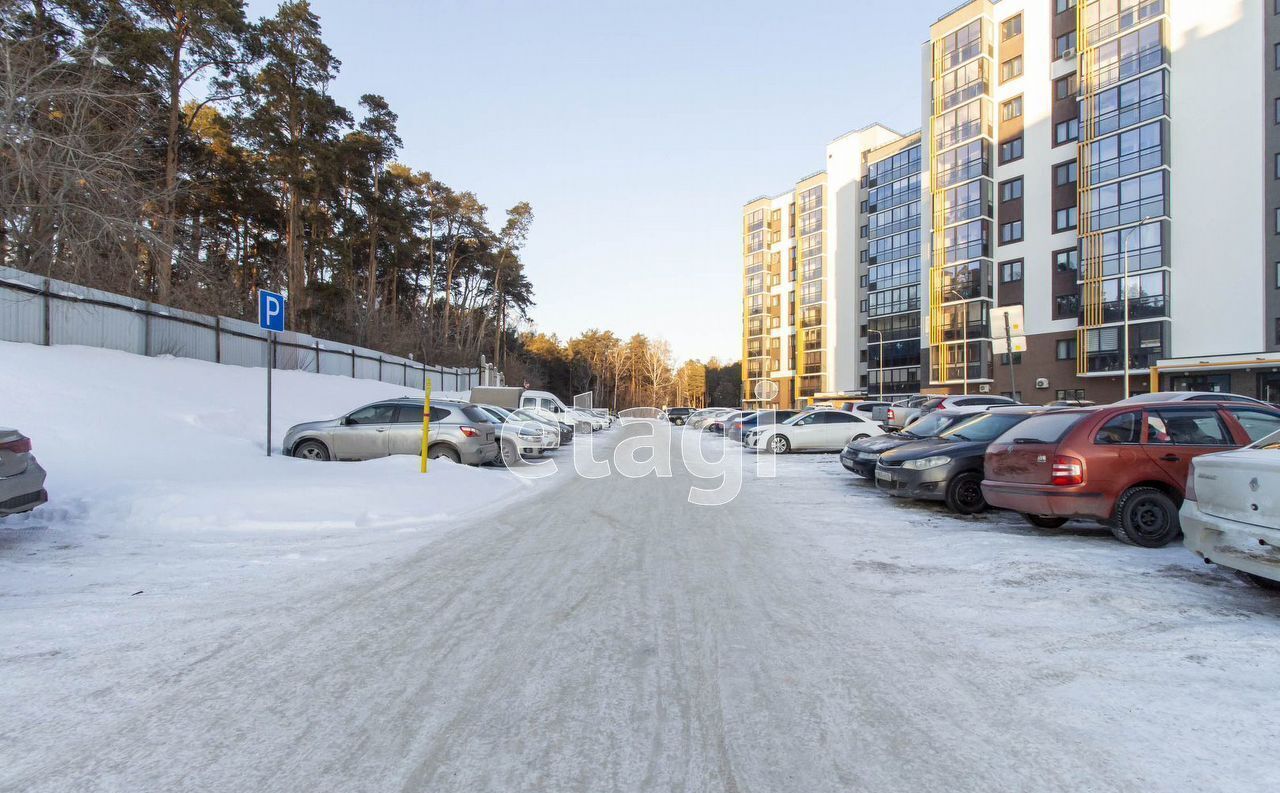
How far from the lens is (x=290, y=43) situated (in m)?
28.1

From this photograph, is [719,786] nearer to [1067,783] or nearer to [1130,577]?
[1067,783]

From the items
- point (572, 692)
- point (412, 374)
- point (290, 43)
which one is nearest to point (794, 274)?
point (412, 374)

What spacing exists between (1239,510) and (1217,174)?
42.4 m

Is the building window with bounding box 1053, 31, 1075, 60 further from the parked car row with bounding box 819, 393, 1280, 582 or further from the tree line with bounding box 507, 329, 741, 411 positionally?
the tree line with bounding box 507, 329, 741, 411

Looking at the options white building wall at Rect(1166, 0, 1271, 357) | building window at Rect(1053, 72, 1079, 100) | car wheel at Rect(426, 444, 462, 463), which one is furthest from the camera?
building window at Rect(1053, 72, 1079, 100)

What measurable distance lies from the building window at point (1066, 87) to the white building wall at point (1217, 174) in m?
5.20

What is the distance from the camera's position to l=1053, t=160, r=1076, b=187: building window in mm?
41500

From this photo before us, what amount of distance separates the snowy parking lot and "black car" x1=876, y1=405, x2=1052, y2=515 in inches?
65.4

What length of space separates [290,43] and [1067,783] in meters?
34.9

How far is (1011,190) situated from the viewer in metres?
45.8

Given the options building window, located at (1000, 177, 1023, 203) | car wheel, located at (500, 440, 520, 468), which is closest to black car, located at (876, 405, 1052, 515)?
car wheel, located at (500, 440, 520, 468)

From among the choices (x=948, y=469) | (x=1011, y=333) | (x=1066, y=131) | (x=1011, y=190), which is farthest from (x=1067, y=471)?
(x=1011, y=190)

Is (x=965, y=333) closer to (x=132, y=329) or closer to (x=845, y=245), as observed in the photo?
(x=845, y=245)

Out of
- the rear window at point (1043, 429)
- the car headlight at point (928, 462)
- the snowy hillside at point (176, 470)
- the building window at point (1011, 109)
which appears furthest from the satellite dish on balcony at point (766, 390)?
the rear window at point (1043, 429)
